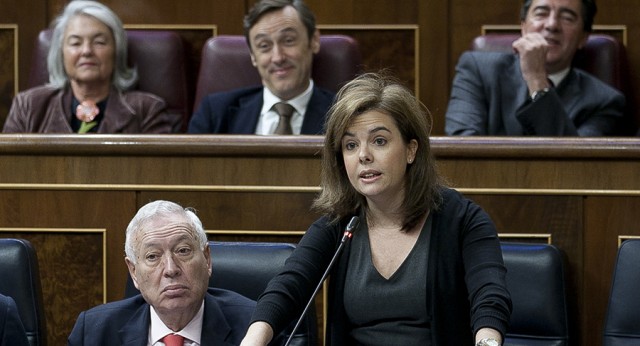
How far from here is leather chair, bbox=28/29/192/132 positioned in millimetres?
3211

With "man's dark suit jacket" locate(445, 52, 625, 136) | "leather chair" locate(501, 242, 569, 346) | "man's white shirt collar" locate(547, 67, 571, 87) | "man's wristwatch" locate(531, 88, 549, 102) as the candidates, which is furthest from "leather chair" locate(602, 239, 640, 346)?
"man's white shirt collar" locate(547, 67, 571, 87)

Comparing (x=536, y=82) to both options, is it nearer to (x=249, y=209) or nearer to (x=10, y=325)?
(x=249, y=209)

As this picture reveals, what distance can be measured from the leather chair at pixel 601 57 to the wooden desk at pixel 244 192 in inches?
34.7

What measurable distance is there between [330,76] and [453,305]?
1375 millimetres

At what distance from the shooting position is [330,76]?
10.3ft

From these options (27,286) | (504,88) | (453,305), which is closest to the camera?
(453,305)

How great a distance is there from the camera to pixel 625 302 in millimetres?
2086

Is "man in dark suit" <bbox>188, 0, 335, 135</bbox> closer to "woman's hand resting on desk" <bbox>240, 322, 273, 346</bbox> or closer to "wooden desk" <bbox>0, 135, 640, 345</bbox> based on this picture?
"wooden desk" <bbox>0, 135, 640, 345</bbox>

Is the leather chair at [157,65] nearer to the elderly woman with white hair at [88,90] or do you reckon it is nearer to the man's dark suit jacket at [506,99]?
the elderly woman with white hair at [88,90]

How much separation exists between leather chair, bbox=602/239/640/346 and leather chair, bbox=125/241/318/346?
1.88 ft

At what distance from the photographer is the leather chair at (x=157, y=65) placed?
321cm

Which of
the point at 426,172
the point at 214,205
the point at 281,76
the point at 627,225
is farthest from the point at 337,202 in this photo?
the point at 281,76

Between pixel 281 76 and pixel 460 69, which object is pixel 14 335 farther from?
pixel 460 69

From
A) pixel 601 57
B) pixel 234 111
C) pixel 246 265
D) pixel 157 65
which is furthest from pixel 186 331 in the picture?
pixel 601 57
